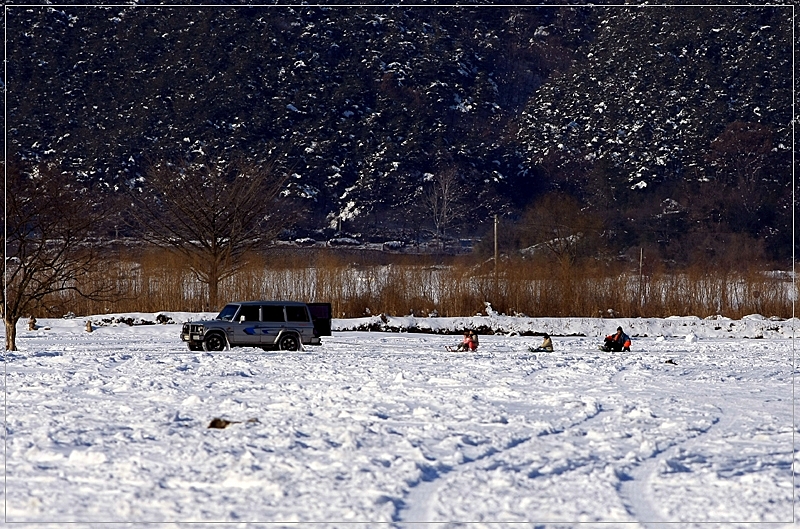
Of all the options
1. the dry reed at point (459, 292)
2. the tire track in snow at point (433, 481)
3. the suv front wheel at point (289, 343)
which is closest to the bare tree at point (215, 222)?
the dry reed at point (459, 292)

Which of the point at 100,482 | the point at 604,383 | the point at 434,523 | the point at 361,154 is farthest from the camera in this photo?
the point at 361,154

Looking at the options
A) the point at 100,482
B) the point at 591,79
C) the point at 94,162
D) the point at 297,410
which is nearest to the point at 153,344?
the point at 297,410

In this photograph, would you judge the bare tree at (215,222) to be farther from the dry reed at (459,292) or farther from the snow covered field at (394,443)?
the snow covered field at (394,443)

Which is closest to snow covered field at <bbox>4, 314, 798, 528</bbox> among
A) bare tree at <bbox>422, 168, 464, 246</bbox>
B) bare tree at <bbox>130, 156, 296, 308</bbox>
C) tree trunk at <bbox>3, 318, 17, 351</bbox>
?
tree trunk at <bbox>3, 318, 17, 351</bbox>

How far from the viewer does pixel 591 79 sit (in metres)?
116

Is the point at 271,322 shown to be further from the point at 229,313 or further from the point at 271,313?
the point at 229,313

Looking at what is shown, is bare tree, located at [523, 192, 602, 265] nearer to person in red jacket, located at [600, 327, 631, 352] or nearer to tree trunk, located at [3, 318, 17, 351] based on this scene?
person in red jacket, located at [600, 327, 631, 352]

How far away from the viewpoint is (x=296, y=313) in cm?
3041

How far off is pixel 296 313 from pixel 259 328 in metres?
1.01

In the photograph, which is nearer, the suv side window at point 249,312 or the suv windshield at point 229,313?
the suv side window at point 249,312

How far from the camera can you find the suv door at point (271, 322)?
29938 mm

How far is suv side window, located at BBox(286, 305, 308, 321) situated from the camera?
30.4 meters

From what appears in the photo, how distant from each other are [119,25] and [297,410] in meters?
116

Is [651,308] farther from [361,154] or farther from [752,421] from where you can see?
[361,154]
